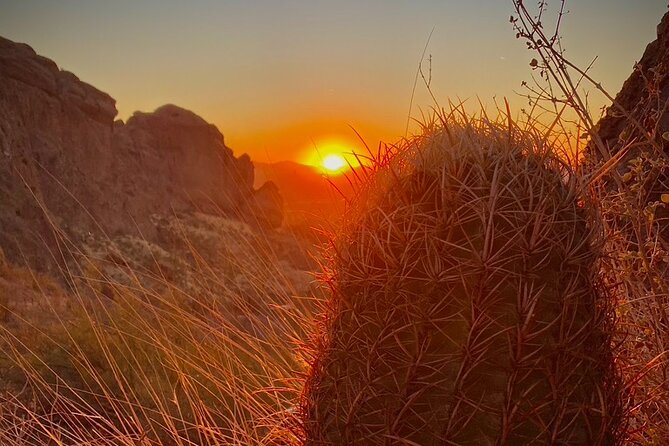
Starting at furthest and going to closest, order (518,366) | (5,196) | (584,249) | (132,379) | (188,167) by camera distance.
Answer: (188,167) → (5,196) → (132,379) → (584,249) → (518,366)

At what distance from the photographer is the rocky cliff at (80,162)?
1706 centimetres

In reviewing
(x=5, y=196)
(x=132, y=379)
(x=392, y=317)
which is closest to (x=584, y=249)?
(x=392, y=317)

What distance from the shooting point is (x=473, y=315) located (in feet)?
5.06

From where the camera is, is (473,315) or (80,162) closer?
(473,315)

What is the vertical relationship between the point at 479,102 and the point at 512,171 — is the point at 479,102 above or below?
above

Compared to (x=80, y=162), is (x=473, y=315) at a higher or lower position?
lower

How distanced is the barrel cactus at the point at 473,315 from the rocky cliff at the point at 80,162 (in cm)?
1352

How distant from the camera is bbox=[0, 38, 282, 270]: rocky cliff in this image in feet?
56.0

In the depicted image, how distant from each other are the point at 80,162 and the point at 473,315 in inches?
908

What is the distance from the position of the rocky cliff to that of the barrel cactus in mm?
13522

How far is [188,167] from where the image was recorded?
3008 cm

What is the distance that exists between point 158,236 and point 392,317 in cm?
2360

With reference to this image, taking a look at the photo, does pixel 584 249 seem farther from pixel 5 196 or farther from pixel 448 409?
pixel 5 196

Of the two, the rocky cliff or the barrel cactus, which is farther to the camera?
the rocky cliff
